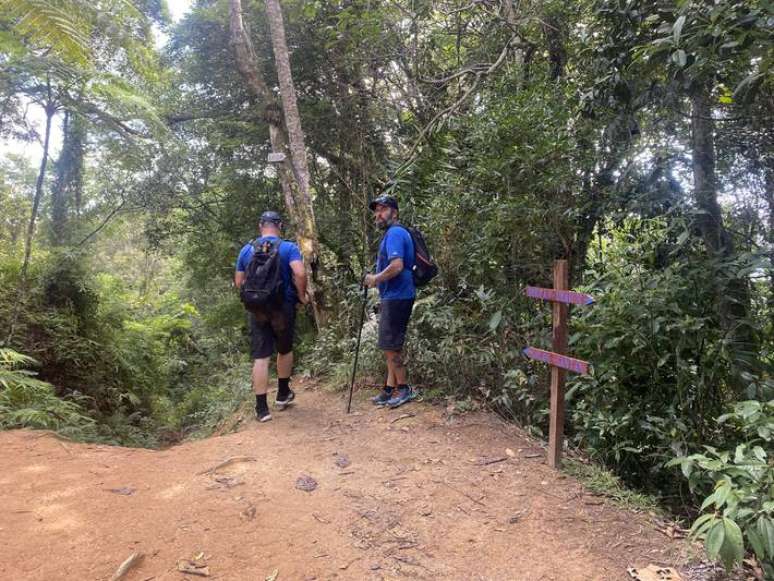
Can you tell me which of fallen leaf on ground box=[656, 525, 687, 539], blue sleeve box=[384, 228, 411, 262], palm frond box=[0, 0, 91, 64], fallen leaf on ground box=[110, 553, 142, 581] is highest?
palm frond box=[0, 0, 91, 64]

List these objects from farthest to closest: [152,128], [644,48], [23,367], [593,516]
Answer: [152,128] < [23,367] < [644,48] < [593,516]

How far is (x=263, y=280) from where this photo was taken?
5.02m

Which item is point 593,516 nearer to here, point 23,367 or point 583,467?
point 583,467

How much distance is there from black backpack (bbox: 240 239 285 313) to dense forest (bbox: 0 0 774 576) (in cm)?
169

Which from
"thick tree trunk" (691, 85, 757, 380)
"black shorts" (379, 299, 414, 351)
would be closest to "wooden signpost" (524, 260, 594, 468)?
"thick tree trunk" (691, 85, 757, 380)

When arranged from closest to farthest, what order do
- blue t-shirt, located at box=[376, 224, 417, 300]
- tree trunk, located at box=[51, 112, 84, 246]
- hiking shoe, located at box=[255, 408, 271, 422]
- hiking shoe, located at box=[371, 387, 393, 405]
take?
blue t-shirt, located at box=[376, 224, 417, 300]
hiking shoe, located at box=[255, 408, 271, 422]
hiking shoe, located at box=[371, 387, 393, 405]
tree trunk, located at box=[51, 112, 84, 246]

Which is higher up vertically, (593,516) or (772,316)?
(772,316)

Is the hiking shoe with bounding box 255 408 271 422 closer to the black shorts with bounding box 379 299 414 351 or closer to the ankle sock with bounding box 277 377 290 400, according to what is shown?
the ankle sock with bounding box 277 377 290 400

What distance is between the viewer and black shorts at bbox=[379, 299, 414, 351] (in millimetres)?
5082

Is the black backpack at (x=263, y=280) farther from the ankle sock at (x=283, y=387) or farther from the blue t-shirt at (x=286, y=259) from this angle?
the ankle sock at (x=283, y=387)

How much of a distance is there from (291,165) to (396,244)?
10.9 feet

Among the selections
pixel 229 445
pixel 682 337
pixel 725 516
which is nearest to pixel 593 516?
pixel 725 516

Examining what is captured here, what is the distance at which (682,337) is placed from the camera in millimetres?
3760

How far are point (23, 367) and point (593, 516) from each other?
7242 mm
